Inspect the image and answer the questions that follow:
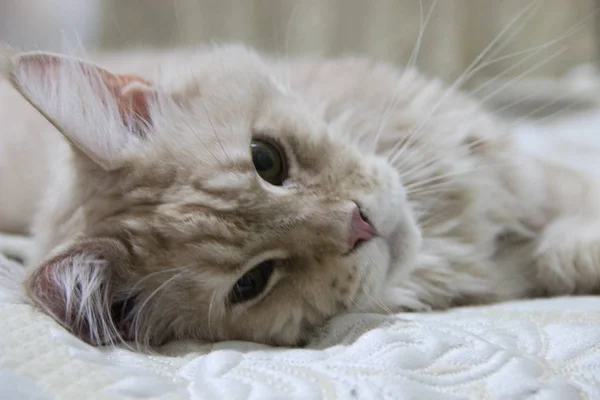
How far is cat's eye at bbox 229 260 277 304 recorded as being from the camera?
0.87 meters

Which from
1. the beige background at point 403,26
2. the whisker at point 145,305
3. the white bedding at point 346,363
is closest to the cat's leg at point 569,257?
the white bedding at point 346,363

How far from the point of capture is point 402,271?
98 cm

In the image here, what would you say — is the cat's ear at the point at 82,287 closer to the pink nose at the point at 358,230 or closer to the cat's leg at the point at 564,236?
the pink nose at the point at 358,230

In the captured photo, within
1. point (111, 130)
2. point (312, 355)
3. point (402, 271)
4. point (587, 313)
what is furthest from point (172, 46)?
point (587, 313)

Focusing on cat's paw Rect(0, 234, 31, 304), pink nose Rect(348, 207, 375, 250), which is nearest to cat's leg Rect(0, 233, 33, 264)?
cat's paw Rect(0, 234, 31, 304)

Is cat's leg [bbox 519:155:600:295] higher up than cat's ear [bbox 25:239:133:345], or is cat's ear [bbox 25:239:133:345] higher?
cat's leg [bbox 519:155:600:295]

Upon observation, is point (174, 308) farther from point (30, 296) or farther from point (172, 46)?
point (172, 46)

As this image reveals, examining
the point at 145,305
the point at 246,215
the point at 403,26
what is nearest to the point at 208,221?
the point at 246,215

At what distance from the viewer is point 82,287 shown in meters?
0.83

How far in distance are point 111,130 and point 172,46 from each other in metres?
0.73

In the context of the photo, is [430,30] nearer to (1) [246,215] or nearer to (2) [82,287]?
(1) [246,215]

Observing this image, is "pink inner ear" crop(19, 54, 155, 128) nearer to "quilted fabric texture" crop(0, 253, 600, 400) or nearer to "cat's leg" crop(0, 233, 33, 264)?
"quilted fabric texture" crop(0, 253, 600, 400)

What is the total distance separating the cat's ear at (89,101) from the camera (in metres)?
0.83

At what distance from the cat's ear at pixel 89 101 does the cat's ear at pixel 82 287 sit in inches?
5.9
